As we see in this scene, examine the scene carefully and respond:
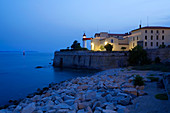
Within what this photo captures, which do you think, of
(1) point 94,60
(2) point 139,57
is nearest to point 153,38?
(2) point 139,57

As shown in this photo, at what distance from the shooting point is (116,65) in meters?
34.8

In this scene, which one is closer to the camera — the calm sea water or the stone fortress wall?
the calm sea water

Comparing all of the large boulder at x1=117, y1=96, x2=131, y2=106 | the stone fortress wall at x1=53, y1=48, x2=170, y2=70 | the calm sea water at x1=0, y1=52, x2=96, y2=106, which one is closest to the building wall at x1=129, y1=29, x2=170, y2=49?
the stone fortress wall at x1=53, y1=48, x2=170, y2=70

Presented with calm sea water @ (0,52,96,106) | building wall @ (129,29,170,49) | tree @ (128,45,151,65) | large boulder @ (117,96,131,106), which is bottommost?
calm sea water @ (0,52,96,106)

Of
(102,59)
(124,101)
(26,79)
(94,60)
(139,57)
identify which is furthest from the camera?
(94,60)

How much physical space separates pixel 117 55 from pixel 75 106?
3024cm

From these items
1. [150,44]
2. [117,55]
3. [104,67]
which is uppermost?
[150,44]

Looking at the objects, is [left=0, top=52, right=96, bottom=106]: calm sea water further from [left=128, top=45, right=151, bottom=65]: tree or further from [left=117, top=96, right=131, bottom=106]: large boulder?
[left=117, top=96, right=131, bottom=106]: large boulder

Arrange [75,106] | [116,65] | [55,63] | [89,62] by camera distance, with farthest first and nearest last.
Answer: [55,63] → [89,62] → [116,65] → [75,106]

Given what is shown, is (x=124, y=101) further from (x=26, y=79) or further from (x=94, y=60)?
(x=94, y=60)

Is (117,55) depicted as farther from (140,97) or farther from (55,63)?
(140,97)

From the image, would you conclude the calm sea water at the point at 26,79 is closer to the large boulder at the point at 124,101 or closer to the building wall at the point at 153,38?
the large boulder at the point at 124,101

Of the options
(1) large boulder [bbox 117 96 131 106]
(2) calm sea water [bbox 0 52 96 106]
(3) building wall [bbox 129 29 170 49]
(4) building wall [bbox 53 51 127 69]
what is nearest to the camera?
(1) large boulder [bbox 117 96 131 106]

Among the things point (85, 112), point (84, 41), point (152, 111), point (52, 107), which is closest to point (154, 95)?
point (152, 111)
